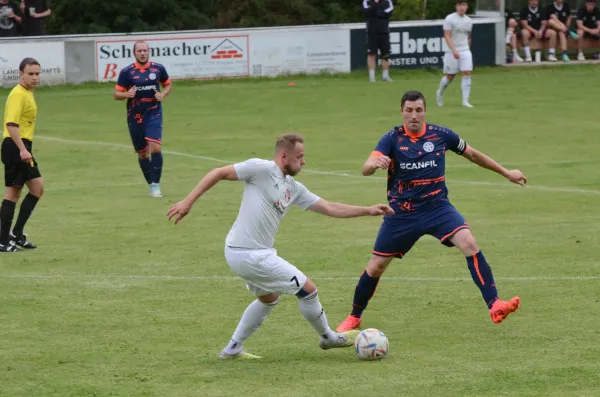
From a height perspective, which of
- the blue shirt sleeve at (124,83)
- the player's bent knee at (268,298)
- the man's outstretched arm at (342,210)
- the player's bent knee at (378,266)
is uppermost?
the man's outstretched arm at (342,210)

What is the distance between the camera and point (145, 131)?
19.2 m

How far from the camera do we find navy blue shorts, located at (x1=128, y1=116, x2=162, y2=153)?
62.4 ft

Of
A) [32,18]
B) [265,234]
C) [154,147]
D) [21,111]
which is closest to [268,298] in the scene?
[265,234]

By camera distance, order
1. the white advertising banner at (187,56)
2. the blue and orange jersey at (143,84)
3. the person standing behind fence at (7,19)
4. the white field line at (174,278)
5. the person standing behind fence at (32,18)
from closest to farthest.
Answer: the white field line at (174,278) < the blue and orange jersey at (143,84) < the white advertising banner at (187,56) < the person standing behind fence at (7,19) < the person standing behind fence at (32,18)

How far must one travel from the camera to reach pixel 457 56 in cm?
2814

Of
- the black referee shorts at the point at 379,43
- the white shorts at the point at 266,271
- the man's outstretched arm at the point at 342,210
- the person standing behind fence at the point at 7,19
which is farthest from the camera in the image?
the person standing behind fence at the point at 7,19

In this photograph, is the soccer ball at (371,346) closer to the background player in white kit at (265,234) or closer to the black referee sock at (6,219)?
the background player in white kit at (265,234)

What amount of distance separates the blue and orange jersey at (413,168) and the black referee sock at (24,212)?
5703mm

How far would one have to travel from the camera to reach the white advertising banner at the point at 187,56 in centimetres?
3406

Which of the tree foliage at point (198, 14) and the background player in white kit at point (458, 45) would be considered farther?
the tree foliage at point (198, 14)

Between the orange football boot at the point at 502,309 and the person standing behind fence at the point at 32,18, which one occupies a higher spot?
the person standing behind fence at the point at 32,18

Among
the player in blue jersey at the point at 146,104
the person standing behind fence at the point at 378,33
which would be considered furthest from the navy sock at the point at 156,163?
the person standing behind fence at the point at 378,33

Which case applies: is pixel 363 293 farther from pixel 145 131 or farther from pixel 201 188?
pixel 145 131

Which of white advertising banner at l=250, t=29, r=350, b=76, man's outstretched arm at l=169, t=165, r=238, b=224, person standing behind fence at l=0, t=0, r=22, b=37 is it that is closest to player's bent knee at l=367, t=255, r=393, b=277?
man's outstretched arm at l=169, t=165, r=238, b=224
